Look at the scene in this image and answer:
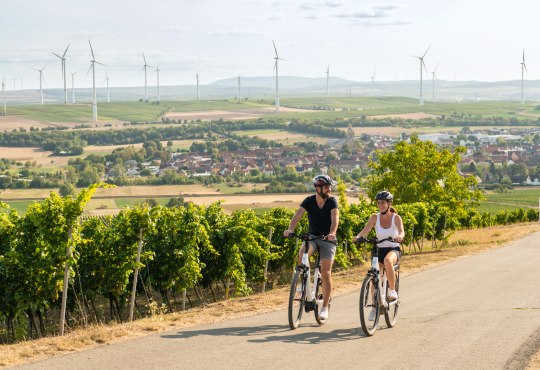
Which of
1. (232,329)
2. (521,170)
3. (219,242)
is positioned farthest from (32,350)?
(521,170)

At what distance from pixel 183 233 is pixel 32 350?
25.2 ft

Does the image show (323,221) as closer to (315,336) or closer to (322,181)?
(322,181)

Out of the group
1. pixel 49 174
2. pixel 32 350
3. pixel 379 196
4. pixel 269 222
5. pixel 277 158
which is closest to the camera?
pixel 32 350

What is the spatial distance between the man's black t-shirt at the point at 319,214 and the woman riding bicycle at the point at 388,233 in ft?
1.61

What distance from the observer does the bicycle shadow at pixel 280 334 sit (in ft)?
36.5

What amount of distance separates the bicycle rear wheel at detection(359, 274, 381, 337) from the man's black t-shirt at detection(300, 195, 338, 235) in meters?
0.94

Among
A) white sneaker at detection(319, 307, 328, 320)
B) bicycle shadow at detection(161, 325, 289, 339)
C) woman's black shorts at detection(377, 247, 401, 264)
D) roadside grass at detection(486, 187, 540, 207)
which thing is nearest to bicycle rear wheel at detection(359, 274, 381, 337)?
woman's black shorts at detection(377, 247, 401, 264)

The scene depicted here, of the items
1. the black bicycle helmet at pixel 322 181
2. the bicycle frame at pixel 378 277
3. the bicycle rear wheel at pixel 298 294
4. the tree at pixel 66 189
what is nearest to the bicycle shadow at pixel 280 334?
the bicycle rear wheel at pixel 298 294

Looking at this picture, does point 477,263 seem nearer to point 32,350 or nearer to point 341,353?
point 341,353

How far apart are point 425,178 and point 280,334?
3080 centimetres

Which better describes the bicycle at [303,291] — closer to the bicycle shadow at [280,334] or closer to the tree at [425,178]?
the bicycle shadow at [280,334]

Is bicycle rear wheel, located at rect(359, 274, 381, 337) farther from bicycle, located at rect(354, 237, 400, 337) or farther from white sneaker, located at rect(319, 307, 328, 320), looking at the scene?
white sneaker, located at rect(319, 307, 328, 320)

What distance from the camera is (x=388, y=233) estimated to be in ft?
38.8

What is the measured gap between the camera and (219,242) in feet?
68.8
